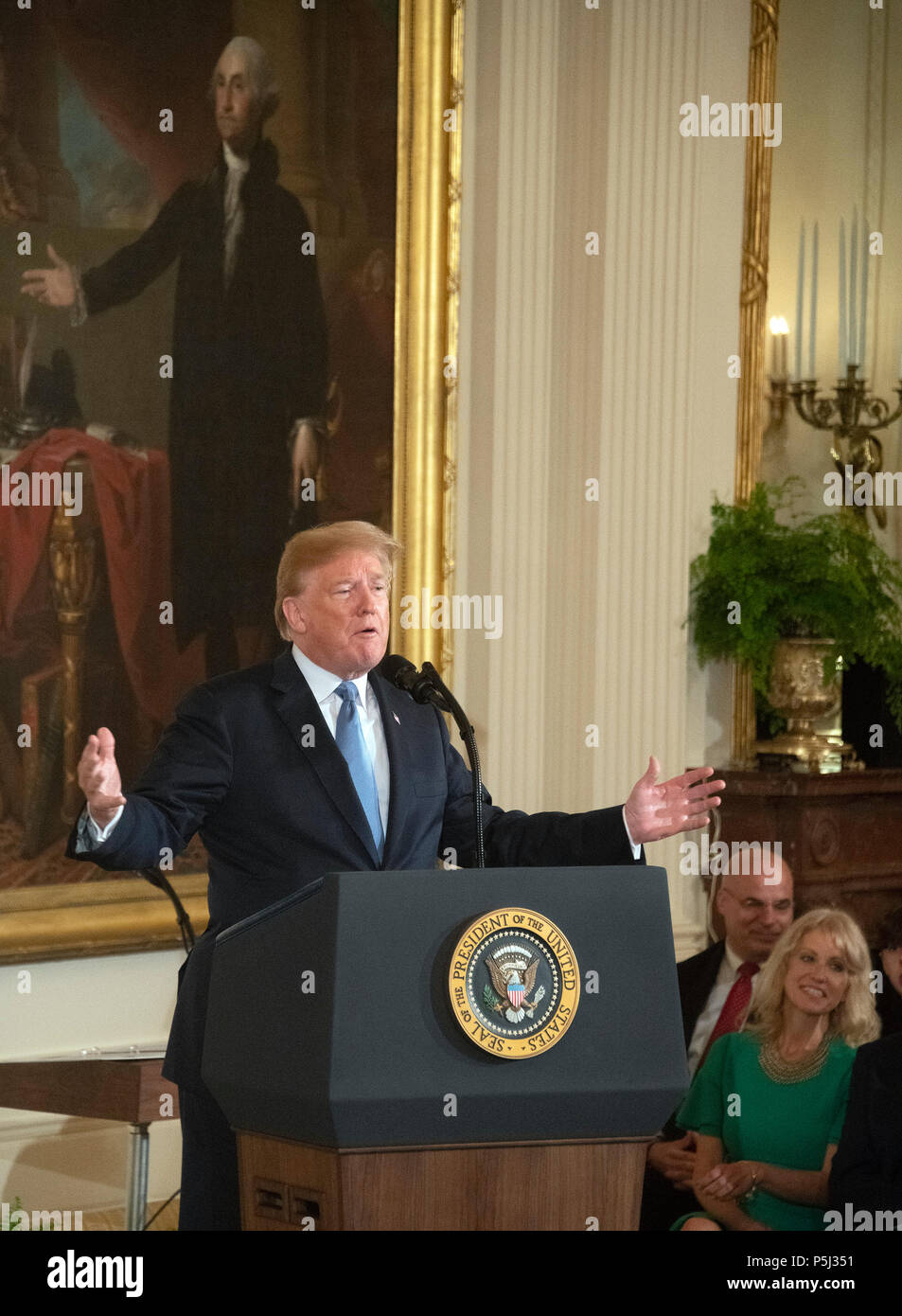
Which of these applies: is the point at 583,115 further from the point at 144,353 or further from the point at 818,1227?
the point at 818,1227

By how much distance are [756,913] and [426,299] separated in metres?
2.71

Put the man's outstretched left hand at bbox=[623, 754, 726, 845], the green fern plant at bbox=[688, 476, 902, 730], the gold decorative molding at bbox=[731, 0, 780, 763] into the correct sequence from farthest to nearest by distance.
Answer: the gold decorative molding at bbox=[731, 0, 780, 763], the green fern plant at bbox=[688, 476, 902, 730], the man's outstretched left hand at bbox=[623, 754, 726, 845]

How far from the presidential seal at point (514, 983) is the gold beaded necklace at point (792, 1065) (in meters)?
1.81

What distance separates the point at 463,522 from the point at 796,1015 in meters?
2.85

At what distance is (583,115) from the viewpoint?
6578mm

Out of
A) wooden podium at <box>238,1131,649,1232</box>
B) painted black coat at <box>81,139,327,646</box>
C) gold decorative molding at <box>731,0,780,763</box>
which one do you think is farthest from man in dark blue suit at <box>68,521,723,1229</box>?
gold decorative molding at <box>731,0,780,763</box>

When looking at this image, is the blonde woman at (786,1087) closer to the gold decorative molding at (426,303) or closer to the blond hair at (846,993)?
the blond hair at (846,993)

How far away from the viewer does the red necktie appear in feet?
15.1

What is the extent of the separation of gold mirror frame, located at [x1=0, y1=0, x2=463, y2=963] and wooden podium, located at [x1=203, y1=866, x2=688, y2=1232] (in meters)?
3.82

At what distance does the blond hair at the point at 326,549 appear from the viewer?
10.3 feet

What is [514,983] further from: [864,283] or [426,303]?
[864,283]

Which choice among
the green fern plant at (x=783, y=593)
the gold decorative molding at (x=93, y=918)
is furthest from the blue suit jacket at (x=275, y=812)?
the green fern plant at (x=783, y=593)

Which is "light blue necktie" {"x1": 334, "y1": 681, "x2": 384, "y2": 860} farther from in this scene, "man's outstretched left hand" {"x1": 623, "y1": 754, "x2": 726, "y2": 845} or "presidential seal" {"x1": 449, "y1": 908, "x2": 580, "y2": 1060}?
"presidential seal" {"x1": 449, "y1": 908, "x2": 580, "y2": 1060}
